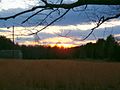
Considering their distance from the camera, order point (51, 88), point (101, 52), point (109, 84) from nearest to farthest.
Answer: point (51, 88), point (109, 84), point (101, 52)

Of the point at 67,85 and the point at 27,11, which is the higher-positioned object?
the point at 27,11

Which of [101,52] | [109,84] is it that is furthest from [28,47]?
[109,84]

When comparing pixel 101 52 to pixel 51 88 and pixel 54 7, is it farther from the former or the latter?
pixel 54 7

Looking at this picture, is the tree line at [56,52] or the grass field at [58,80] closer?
the grass field at [58,80]

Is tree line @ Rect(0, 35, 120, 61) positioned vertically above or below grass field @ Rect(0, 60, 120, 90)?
above

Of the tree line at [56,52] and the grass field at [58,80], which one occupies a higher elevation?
the tree line at [56,52]

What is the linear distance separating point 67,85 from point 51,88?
1314mm

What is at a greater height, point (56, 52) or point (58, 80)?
point (56, 52)

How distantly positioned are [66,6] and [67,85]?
8.72 m

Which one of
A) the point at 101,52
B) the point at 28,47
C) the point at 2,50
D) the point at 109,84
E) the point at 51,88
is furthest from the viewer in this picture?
the point at 28,47

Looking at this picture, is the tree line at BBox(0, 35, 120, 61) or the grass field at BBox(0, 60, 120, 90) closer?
the grass field at BBox(0, 60, 120, 90)

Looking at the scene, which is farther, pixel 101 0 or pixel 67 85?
pixel 67 85

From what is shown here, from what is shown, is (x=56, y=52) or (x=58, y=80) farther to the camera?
(x=56, y=52)

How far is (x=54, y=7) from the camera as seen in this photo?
11.0 m
